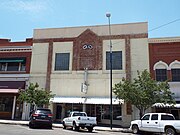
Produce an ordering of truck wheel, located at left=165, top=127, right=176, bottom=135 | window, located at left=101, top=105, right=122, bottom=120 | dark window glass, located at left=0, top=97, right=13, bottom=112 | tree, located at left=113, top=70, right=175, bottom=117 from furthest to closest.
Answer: dark window glass, located at left=0, top=97, right=13, bottom=112 → window, located at left=101, top=105, right=122, bottom=120 → tree, located at left=113, top=70, right=175, bottom=117 → truck wheel, located at left=165, top=127, right=176, bottom=135

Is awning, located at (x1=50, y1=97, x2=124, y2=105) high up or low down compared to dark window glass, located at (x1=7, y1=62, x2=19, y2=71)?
down

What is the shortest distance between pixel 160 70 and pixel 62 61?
1274 cm

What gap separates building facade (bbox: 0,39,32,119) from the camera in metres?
29.3

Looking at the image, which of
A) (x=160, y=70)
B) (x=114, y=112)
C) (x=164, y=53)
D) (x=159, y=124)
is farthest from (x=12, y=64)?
(x=159, y=124)

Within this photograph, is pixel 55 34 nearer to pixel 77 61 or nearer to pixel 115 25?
pixel 77 61

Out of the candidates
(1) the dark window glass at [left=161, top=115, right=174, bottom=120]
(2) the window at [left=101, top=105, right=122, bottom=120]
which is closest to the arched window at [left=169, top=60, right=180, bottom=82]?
(2) the window at [left=101, top=105, right=122, bottom=120]

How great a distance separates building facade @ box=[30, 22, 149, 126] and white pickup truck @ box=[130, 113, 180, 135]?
7445 mm

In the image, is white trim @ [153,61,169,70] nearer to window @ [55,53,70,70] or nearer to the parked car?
window @ [55,53,70,70]

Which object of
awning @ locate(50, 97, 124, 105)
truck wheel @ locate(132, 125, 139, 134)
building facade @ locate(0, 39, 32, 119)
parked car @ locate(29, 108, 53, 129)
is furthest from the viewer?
building facade @ locate(0, 39, 32, 119)

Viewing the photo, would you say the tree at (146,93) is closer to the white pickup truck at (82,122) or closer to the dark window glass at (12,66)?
the white pickup truck at (82,122)

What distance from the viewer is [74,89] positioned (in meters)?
28.2

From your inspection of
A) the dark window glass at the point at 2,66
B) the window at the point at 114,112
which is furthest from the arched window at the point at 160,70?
the dark window glass at the point at 2,66

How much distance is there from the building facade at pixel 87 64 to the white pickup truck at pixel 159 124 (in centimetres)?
744

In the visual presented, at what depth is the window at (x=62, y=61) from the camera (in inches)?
1171
